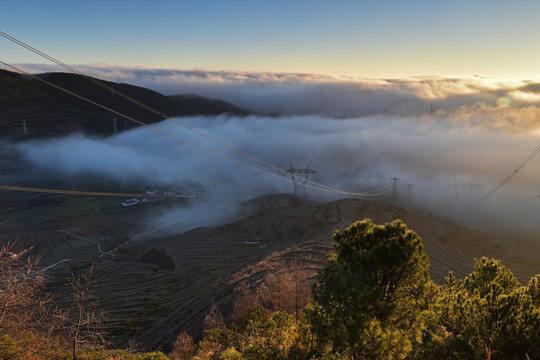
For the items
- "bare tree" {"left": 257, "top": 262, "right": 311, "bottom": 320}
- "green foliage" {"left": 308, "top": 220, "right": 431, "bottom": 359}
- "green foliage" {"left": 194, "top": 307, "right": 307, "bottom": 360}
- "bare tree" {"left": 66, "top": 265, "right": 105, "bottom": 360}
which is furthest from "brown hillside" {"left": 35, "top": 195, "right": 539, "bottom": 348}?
"green foliage" {"left": 308, "top": 220, "right": 431, "bottom": 359}

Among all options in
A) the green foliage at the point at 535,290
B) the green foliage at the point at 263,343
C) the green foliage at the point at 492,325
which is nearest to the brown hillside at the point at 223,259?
the green foliage at the point at 263,343

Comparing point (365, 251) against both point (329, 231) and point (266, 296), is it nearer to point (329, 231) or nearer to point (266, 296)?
point (266, 296)

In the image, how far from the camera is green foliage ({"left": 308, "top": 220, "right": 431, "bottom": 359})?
692 inches

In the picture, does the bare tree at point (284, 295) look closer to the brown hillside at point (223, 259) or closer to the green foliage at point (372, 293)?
the brown hillside at point (223, 259)

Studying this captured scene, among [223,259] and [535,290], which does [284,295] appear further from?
[223,259]

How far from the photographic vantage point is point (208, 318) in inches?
1695

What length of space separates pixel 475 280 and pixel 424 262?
287 inches

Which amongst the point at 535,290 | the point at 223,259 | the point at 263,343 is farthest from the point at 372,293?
the point at 223,259

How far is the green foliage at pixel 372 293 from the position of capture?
17578 millimetres

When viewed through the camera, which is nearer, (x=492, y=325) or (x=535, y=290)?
(x=492, y=325)

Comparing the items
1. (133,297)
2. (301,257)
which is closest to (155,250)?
(133,297)

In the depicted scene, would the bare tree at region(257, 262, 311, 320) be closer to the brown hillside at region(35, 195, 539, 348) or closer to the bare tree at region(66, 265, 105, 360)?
the brown hillside at region(35, 195, 539, 348)

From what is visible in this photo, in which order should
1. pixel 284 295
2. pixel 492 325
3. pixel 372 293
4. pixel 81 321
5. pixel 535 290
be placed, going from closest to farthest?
1. pixel 372 293
2. pixel 492 325
3. pixel 81 321
4. pixel 535 290
5. pixel 284 295

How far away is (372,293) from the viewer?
18.0m
